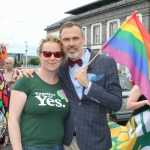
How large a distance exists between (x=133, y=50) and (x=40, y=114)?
1.34 metres

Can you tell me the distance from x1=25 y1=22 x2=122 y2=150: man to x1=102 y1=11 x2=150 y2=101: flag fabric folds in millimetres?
474

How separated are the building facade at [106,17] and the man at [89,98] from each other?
2445cm

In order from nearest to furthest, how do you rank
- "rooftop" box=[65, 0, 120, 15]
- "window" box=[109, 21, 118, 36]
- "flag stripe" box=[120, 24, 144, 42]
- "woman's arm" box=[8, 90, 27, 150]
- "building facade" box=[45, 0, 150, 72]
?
1. "woman's arm" box=[8, 90, 27, 150]
2. "flag stripe" box=[120, 24, 144, 42]
3. "building facade" box=[45, 0, 150, 72]
4. "window" box=[109, 21, 118, 36]
5. "rooftop" box=[65, 0, 120, 15]

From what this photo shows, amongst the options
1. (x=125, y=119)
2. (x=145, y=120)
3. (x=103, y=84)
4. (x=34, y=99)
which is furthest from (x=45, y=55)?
(x=125, y=119)

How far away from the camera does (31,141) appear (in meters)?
2.47

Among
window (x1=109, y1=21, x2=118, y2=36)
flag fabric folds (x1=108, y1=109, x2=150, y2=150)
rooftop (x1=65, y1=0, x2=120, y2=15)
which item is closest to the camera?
flag fabric folds (x1=108, y1=109, x2=150, y2=150)

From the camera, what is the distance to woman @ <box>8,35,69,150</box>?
243cm

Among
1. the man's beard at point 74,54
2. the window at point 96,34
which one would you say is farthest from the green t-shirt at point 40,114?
the window at point 96,34

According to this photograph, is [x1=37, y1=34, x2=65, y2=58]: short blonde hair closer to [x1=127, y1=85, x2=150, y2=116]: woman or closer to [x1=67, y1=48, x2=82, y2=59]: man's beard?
[x1=67, y1=48, x2=82, y2=59]: man's beard

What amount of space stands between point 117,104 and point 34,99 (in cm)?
76

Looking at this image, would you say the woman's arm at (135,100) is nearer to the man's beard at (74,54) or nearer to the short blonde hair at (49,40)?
the man's beard at (74,54)

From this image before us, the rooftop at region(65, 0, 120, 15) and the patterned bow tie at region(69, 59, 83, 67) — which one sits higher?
the rooftop at region(65, 0, 120, 15)

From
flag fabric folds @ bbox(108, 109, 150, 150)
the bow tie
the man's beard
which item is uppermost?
the man's beard

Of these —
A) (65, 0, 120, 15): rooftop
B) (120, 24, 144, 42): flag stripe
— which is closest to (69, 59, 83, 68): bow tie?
(120, 24, 144, 42): flag stripe
